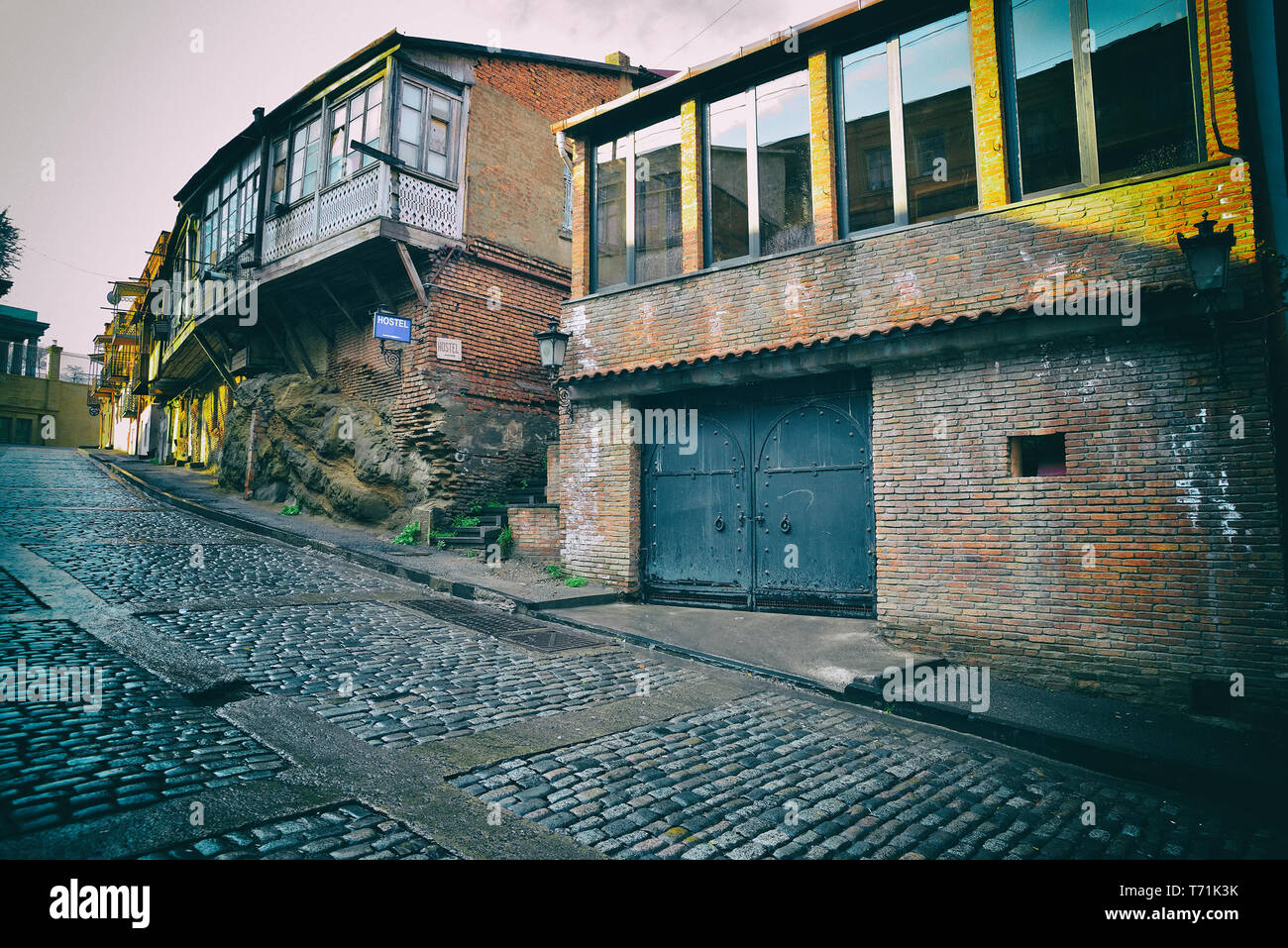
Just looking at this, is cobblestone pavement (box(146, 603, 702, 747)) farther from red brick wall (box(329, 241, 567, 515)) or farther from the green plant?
red brick wall (box(329, 241, 567, 515))

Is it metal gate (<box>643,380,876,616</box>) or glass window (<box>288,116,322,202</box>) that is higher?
glass window (<box>288,116,322,202</box>)

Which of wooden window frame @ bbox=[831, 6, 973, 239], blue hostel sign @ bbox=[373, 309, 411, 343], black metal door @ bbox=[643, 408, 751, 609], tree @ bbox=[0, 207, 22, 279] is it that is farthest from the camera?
tree @ bbox=[0, 207, 22, 279]

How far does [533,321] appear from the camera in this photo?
48.7 feet

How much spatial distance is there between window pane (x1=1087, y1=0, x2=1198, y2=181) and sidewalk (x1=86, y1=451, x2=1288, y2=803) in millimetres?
4893

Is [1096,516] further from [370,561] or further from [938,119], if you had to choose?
[370,561]

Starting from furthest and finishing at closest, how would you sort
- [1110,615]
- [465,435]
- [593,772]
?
[465,435] → [1110,615] → [593,772]

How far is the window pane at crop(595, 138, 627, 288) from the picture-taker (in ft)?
33.8

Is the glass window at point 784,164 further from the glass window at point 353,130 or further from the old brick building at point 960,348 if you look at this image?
the glass window at point 353,130

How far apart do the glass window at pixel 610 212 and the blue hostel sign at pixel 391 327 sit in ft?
14.2

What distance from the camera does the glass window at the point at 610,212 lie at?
1029cm

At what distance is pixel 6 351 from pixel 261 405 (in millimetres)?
36394

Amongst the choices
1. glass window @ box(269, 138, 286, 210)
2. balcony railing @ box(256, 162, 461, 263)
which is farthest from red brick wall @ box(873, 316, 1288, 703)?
glass window @ box(269, 138, 286, 210)
